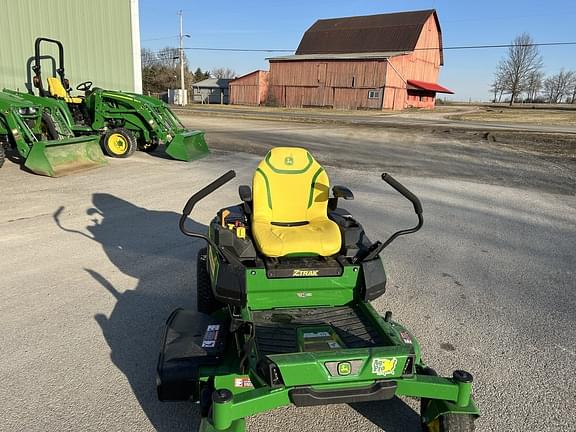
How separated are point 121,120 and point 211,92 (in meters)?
51.1

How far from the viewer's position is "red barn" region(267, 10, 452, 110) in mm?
39031

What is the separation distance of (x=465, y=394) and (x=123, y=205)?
548 cm

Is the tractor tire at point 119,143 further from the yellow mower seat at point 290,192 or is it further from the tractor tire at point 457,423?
the tractor tire at point 457,423

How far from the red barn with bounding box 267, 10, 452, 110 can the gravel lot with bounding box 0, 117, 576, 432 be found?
32278mm

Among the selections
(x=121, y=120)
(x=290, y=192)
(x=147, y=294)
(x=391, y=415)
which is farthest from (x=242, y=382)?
(x=121, y=120)

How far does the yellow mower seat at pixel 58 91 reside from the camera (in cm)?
1055

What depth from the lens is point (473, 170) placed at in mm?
10492

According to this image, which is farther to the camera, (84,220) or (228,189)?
(228,189)

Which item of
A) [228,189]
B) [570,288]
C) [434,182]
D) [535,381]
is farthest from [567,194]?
[535,381]

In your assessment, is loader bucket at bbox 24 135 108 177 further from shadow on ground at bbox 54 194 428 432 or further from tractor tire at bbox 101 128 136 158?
shadow on ground at bbox 54 194 428 432

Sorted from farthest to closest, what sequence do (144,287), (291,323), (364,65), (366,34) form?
1. (366,34)
2. (364,65)
3. (144,287)
4. (291,323)

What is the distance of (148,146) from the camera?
11258mm

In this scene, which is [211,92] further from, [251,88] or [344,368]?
[344,368]

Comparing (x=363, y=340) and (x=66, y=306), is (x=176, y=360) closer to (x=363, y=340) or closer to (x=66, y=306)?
(x=363, y=340)
